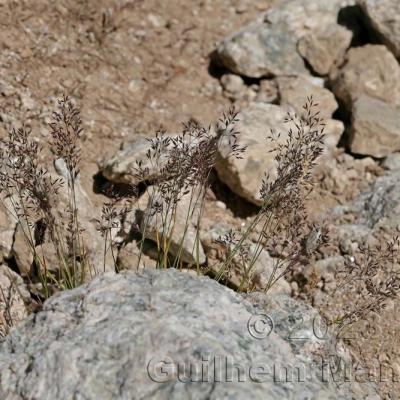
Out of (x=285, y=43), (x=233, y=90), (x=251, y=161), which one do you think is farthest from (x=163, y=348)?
(x=285, y=43)

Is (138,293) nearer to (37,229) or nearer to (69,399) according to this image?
(69,399)

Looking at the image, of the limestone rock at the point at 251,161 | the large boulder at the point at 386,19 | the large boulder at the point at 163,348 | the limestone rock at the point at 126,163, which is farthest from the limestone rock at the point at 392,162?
the large boulder at the point at 163,348

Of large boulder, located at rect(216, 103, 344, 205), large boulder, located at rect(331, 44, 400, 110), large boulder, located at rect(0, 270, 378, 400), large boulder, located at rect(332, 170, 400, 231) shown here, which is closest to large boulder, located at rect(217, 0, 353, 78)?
large boulder, located at rect(331, 44, 400, 110)

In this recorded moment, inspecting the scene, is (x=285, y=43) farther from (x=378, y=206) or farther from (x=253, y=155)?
(x=378, y=206)

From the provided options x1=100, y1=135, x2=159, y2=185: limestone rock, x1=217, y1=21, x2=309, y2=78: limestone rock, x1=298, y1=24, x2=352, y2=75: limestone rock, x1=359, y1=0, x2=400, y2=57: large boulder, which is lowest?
x1=100, y1=135, x2=159, y2=185: limestone rock

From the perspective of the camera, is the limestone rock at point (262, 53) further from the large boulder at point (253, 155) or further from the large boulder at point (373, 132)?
the large boulder at point (373, 132)

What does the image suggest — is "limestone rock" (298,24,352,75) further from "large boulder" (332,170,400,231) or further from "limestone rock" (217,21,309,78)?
"large boulder" (332,170,400,231)

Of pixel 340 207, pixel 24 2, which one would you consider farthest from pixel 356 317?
pixel 24 2
